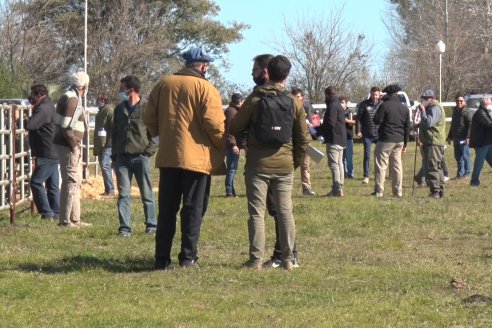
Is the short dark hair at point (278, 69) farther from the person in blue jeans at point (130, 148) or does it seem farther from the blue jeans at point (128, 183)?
the blue jeans at point (128, 183)

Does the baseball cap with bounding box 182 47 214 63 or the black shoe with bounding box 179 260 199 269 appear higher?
the baseball cap with bounding box 182 47 214 63

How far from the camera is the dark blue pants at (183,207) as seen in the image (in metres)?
11.2

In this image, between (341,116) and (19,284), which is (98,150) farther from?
(19,284)

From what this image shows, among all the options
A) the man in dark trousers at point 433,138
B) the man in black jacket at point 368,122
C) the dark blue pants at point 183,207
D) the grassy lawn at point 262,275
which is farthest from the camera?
the man in black jacket at point 368,122

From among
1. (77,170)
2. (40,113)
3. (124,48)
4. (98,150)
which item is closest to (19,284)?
(77,170)

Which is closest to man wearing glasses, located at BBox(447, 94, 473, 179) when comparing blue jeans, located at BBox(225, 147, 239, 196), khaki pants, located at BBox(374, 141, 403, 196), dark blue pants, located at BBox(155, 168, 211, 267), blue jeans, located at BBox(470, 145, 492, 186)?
blue jeans, located at BBox(470, 145, 492, 186)

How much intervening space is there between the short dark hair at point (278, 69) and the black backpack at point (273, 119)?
0.15 metres

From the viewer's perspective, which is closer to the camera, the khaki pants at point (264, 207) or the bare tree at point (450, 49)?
the khaki pants at point (264, 207)

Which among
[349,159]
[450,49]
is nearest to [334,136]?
[349,159]

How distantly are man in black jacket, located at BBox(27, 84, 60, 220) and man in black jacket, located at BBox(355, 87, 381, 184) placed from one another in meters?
9.03

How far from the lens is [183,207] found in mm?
11312

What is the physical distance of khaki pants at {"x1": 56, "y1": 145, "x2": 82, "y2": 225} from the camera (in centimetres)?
1490

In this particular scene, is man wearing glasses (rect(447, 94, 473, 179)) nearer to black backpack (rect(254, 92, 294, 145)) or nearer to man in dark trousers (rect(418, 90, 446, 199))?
man in dark trousers (rect(418, 90, 446, 199))

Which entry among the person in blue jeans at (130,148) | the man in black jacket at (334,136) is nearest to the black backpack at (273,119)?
the person in blue jeans at (130,148)
